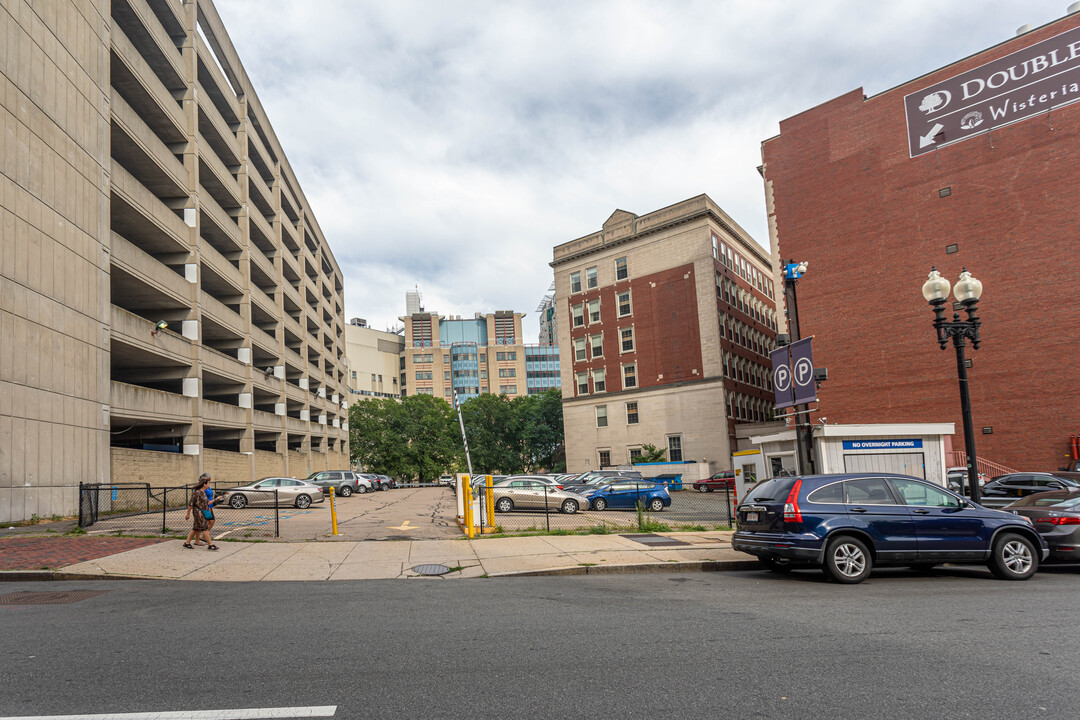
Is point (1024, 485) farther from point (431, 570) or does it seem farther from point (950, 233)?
point (950, 233)

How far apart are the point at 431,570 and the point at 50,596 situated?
576 centimetres

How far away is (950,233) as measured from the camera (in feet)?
130

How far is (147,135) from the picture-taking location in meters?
32.0

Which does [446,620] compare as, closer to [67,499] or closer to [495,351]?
[67,499]

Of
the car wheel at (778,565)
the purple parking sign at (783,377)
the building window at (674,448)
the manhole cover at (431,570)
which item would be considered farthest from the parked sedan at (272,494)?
the building window at (674,448)

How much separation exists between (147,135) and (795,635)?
116 ft

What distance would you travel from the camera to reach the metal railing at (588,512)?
18375 millimetres

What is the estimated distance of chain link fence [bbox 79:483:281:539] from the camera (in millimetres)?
17984

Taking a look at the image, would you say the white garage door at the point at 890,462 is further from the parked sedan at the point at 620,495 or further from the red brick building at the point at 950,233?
the red brick building at the point at 950,233

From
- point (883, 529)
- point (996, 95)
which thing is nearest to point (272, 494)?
point (883, 529)

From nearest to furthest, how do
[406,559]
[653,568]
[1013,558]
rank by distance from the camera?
[1013,558] < [653,568] < [406,559]

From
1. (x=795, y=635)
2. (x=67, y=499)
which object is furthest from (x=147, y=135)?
(x=795, y=635)

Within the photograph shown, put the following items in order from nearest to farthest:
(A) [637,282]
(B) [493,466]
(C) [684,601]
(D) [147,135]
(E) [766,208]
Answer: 1. (C) [684,601]
2. (D) [147,135]
3. (E) [766,208]
4. (A) [637,282]
5. (B) [493,466]

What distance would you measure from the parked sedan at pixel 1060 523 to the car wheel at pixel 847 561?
124 inches
